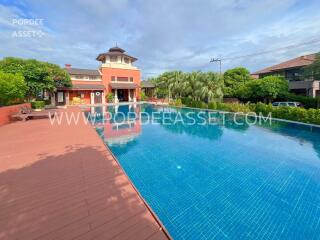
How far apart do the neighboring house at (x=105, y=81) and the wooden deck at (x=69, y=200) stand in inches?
1102

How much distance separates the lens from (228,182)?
5941mm

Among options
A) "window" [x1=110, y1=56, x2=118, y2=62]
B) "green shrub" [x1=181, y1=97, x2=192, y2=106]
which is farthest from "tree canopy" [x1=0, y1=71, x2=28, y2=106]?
"window" [x1=110, y1=56, x2=118, y2=62]

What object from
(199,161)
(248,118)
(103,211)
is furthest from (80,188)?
(248,118)

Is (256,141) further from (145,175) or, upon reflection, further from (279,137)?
(145,175)

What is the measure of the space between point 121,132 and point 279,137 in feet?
35.3

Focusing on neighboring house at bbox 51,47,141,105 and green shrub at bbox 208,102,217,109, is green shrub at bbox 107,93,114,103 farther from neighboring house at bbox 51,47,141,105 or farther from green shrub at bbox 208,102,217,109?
green shrub at bbox 208,102,217,109

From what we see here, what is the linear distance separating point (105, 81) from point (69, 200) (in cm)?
3464

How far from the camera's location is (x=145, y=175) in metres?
6.52

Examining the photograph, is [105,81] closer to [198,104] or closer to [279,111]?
[198,104]

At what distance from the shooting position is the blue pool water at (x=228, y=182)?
4047mm

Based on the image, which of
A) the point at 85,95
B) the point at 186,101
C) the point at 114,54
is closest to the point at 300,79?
the point at 186,101

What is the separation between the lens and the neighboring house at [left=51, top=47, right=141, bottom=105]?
105 ft

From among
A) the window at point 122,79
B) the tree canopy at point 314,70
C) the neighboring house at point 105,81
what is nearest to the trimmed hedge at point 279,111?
the tree canopy at point 314,70

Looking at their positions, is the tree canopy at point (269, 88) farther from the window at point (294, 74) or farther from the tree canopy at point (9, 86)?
the tree canopy at point (9, 86)
